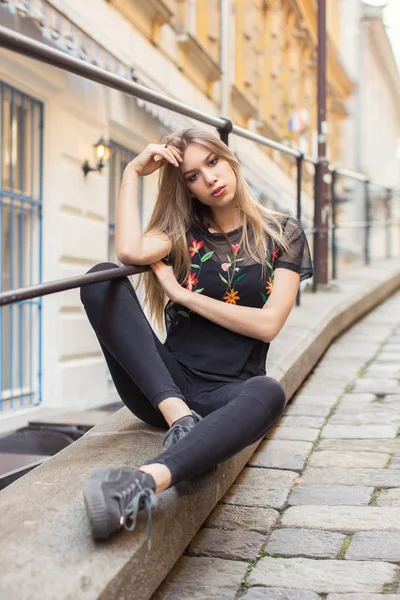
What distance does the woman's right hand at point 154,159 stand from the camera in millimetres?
3145

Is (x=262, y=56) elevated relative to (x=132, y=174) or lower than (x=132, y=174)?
elevated

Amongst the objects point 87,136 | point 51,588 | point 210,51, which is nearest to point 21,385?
point 87,136

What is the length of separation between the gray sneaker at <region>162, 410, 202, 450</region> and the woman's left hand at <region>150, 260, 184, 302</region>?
49cm

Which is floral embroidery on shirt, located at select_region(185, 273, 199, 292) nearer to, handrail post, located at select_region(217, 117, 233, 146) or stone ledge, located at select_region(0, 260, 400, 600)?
stone ledge, located at select_region(0, 260, 400, 600)

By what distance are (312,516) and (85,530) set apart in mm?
973

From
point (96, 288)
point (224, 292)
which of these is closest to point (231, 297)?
point (224, 292)

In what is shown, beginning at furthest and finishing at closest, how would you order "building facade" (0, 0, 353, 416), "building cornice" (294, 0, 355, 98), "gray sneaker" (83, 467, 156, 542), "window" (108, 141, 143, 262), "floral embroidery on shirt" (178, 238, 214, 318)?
"building cornice" (294, 0, 355, 98), "window" (108, 141, 143, 262), "building facade" (0, 0, 353, 416), "floral embroidery on shirt" (178, 238, 214, 318), "gray sneaker" (83, 467, 156, 542)

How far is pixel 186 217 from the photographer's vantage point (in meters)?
3.28

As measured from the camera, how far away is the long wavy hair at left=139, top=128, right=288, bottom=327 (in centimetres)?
320

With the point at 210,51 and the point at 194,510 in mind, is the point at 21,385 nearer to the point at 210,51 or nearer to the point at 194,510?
the point at 194,510

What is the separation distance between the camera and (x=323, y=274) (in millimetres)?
7637

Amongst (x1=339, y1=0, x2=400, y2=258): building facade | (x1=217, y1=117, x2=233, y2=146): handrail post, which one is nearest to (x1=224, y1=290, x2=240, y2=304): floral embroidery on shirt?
(x1=217, y1=117, x2=233, y2=146): handrail post

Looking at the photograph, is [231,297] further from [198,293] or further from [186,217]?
[186,217]

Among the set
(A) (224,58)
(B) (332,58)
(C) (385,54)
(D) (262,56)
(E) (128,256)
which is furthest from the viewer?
(C) (385,54)
